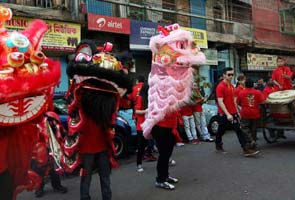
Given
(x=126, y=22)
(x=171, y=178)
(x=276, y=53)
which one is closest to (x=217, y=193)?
(x=171, y=178)

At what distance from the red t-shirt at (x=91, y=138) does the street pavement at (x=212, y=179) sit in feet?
4.62

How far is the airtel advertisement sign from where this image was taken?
14688 millimetres

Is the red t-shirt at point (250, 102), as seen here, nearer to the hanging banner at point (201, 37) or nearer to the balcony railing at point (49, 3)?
the balcony railing at point (49, 3)

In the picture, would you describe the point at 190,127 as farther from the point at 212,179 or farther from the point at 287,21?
the point at 287,21

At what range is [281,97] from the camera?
9.34m

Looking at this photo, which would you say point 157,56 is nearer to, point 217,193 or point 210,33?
point 217,193

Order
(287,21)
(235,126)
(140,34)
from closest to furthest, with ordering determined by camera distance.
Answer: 1. (235,126)
2. (140,34)
3. (287,21)

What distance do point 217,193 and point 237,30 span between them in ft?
64.3

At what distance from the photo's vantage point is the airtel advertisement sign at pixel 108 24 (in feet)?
48.2

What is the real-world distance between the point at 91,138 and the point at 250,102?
5.26 metres

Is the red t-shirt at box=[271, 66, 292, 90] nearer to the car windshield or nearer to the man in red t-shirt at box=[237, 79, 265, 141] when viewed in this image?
the man in red t-shirt at box=[237, 79, 265, 141]

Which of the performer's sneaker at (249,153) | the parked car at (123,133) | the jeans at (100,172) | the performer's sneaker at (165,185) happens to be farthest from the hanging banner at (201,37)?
the jeans at (100,172)

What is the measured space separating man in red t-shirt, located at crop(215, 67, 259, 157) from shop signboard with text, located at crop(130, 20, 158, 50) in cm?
838

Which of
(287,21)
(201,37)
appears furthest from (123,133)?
(287,21)
